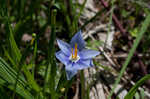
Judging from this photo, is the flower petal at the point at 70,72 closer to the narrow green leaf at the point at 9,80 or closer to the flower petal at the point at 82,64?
the flower petal at the point at 82,64

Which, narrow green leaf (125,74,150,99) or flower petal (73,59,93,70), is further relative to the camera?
narrow green leaf (125,74,150,99)

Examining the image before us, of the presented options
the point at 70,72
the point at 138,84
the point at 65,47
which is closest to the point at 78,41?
the point at 65,47

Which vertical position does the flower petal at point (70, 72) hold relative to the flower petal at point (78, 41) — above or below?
below

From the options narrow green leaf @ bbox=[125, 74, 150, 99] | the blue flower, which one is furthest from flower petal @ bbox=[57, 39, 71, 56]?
narrow green leaf @ bbox=[125, 74, 150, 99]

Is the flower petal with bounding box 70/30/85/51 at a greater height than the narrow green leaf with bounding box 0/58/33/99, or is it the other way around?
the flower petal with bounding box 70/30/85/51

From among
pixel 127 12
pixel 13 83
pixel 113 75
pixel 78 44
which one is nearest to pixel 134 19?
pixel 127 12

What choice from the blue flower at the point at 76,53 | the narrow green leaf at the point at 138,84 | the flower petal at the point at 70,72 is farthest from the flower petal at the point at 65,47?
the narrow green leaf at the point at 138,84

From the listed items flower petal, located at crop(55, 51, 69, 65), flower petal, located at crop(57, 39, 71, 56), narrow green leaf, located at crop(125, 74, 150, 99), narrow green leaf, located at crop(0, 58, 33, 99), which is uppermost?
flower petal, located at crop(57, 39, 71, 56)

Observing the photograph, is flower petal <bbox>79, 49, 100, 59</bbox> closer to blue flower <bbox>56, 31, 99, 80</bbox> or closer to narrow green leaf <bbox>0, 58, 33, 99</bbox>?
blue flower <bbox>56, 31, 99, 80</bbox>

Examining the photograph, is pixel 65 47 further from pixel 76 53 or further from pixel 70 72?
pixel 70 72
